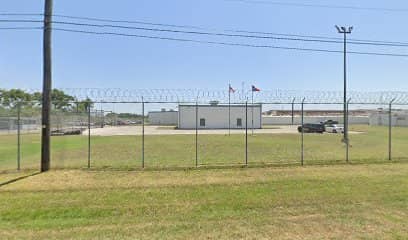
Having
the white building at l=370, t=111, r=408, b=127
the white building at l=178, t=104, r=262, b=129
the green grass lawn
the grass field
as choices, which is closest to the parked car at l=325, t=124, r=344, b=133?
the white building at l=178, t=104, r=262, b=129

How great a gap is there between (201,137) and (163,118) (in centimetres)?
4979

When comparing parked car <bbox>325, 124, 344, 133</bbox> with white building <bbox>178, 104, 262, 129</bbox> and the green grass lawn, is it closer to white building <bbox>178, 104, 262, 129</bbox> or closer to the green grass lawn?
white building <bbox>178, 104, 262, 129</bbox>

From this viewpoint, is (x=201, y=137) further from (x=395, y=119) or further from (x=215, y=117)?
(x=395, y=119)

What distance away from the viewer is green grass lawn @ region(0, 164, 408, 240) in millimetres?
5492

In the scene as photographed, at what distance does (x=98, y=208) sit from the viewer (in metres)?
6.90

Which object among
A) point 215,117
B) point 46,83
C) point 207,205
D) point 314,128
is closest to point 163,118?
point 215,117

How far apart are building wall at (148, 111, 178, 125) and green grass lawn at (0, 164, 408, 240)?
2802 inches

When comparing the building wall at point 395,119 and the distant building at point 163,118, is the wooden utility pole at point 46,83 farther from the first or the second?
the building wall at point 395,119

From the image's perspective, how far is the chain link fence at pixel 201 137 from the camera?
14891mm

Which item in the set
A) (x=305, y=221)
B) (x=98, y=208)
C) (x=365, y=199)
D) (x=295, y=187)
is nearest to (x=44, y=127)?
(x=98, y=208)

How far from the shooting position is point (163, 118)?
272 ft

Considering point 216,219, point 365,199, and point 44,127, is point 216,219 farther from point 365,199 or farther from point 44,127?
point 44,127

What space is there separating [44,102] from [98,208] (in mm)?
6070

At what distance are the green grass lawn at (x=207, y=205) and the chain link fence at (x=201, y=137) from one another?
2.97 m
